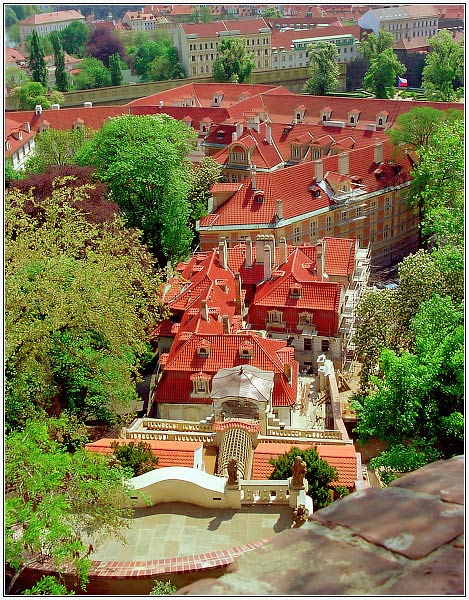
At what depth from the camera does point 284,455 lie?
66.4 feet

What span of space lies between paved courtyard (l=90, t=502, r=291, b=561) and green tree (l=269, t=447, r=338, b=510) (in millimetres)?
1597

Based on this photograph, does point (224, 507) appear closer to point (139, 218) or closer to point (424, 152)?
point (139, 218)

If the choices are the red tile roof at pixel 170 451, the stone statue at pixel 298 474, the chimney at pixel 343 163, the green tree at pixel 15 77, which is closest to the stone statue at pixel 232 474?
the stone statue at pixel 298 474

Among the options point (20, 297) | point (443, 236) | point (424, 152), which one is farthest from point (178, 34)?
point (20, 297)

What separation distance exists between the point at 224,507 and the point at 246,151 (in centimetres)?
4054

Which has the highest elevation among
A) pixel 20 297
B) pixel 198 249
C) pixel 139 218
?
pixel 20 297

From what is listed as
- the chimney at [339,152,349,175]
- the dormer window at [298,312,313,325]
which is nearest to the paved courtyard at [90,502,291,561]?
the dormer window at [298,312,313,325]

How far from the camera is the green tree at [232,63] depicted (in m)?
90.1

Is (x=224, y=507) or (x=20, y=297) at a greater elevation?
(x=20, y=297)

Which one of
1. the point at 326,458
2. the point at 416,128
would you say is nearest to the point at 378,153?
the point at 416,128

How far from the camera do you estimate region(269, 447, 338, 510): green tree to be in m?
19.2

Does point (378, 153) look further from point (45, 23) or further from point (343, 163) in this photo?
point (45, 23)

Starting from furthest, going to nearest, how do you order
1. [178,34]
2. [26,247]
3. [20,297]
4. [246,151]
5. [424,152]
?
[178,34]
[246,151]
[424,152]
[26,247]
[20,297]

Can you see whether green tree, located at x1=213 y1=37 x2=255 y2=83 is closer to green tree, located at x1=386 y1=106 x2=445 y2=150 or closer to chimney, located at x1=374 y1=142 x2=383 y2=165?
green tree, located at x1=386 y1=106 x2=445 y2=150
